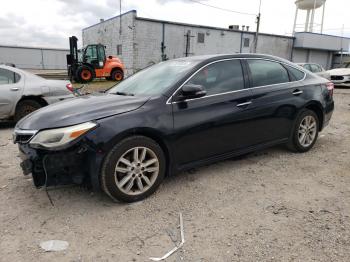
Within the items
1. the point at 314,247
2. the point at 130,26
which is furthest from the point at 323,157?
the point at 130,26

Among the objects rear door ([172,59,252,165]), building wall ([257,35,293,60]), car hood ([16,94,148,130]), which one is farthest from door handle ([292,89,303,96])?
building wall ([257,35,293,60])

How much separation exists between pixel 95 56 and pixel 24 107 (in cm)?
1326

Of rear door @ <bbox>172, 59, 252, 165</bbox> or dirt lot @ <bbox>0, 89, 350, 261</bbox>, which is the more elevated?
rear door @ <bbox>172, 59, 252, 165</bbox>

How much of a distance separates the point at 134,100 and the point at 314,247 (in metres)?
2.17

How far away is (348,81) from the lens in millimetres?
16500

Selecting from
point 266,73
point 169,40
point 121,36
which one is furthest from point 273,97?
point 121,36

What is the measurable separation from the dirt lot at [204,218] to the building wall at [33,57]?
45.7 meters

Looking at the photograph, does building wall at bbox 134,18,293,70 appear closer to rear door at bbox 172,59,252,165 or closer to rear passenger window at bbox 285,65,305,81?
rear passenger window at bbox 285,65,305,81

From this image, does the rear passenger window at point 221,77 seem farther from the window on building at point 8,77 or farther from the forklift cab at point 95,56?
the forklift cab at point 95,56

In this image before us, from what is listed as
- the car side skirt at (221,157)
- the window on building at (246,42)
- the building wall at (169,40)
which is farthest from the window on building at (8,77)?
the window on building at (246,42)

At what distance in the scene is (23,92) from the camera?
652cm

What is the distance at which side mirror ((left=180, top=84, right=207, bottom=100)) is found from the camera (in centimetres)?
336

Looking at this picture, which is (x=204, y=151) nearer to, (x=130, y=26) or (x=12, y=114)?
(x=12, y=114)

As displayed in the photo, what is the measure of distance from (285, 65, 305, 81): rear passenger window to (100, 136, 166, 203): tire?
8.43 feet
